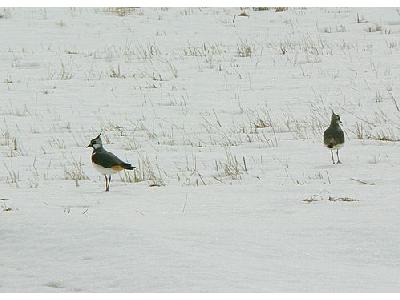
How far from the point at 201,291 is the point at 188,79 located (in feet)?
41.0

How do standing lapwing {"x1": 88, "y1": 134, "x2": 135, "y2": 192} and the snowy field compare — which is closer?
the snowy field

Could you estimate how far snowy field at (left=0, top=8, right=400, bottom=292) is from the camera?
6.86 metres

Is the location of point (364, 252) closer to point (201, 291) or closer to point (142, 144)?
point (201, 291)

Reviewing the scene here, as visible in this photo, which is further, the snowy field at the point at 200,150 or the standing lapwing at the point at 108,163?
the standing lapwing at the point at 108,163

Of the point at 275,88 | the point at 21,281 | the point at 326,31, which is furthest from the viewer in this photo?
the point at 326,31

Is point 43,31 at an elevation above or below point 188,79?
above

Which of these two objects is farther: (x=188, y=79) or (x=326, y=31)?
(x=326, y=31)

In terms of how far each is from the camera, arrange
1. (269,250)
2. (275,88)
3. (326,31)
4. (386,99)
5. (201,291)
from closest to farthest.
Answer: (201,291), (269,250), (386,99), (275,88), (326,31)

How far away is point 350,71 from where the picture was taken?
1850 centimetres

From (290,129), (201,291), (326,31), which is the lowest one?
(201,291)

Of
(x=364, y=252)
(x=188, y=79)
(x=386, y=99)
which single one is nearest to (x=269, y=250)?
(x=364, y=252)

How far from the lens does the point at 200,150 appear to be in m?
12.6

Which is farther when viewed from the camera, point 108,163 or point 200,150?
point 200,150

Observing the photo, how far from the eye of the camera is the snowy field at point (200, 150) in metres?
6.86
